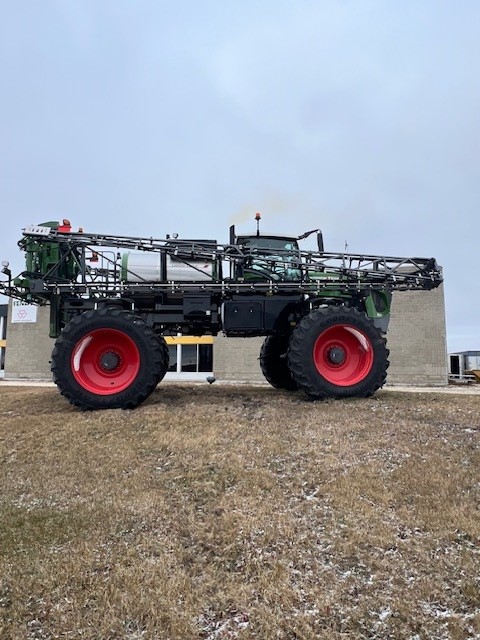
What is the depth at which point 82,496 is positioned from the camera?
4789 millimetres

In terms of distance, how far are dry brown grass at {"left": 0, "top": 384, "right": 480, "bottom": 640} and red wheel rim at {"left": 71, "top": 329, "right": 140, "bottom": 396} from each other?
3.73 ft

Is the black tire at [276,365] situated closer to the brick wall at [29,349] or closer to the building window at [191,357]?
the building window at [191,357]

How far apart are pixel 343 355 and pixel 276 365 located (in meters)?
2.62

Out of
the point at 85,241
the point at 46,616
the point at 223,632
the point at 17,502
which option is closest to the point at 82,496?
the point at 17,502

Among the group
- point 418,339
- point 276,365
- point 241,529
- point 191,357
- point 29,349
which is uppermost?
point 418,339

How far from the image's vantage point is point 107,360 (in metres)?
8.06

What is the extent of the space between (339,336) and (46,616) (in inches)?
247

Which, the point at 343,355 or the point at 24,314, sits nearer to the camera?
the point at 343,355

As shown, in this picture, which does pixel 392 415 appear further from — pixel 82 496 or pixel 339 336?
pixel 82 496

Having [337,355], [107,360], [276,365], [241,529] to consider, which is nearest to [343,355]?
[337,355]

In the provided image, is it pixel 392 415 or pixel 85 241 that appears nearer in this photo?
pixel 392 415

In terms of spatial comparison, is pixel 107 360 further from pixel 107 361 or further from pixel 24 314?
pixel 24 314

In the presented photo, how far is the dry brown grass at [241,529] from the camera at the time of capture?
123 inches

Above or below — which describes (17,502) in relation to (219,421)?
below
